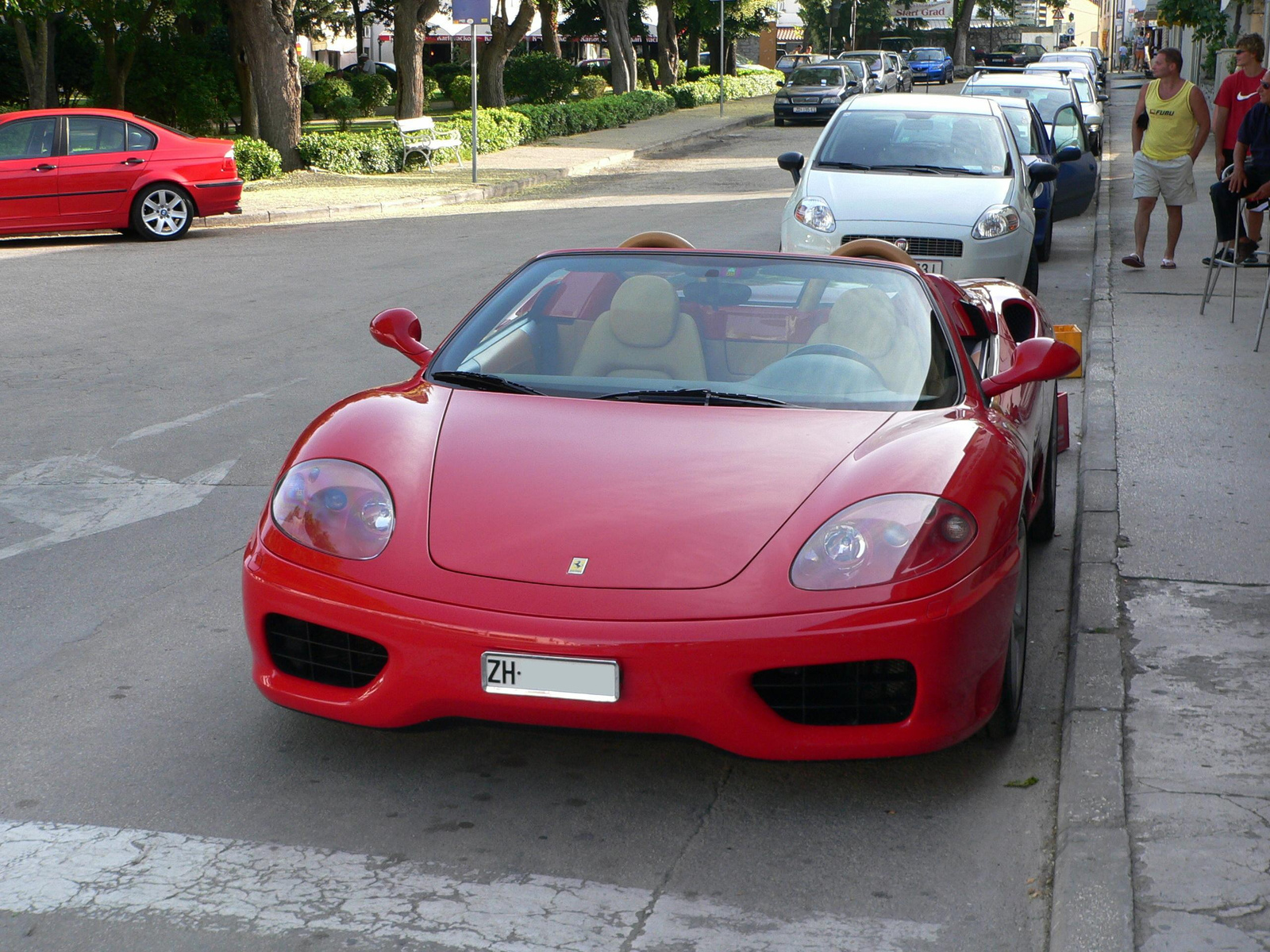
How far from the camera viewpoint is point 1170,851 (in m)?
3.23

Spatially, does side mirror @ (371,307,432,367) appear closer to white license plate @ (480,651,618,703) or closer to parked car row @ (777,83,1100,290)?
white license plate @ (480,651,618,703)

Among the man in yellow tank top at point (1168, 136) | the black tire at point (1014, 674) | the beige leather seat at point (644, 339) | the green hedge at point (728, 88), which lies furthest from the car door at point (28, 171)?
the green hedge at point (728, 88)

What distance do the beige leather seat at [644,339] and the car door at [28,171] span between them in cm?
1284

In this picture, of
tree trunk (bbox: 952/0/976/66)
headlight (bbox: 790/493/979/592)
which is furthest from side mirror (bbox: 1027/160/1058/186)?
tree trunk (bbox: 952/0/976/66)

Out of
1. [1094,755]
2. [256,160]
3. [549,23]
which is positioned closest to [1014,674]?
[1094,755]

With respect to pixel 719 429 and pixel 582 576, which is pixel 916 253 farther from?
pixel 582 576

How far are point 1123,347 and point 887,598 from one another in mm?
6663

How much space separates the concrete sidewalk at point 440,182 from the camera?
1900cm

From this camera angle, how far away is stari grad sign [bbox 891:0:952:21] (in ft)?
300

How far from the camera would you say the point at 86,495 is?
636cm

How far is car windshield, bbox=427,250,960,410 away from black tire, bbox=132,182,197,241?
42.0 feet

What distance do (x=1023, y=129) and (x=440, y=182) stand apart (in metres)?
10.9

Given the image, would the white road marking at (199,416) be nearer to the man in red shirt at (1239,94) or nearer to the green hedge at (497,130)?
the man in red shirt at (1239,94)

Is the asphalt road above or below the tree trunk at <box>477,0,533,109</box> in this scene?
below
